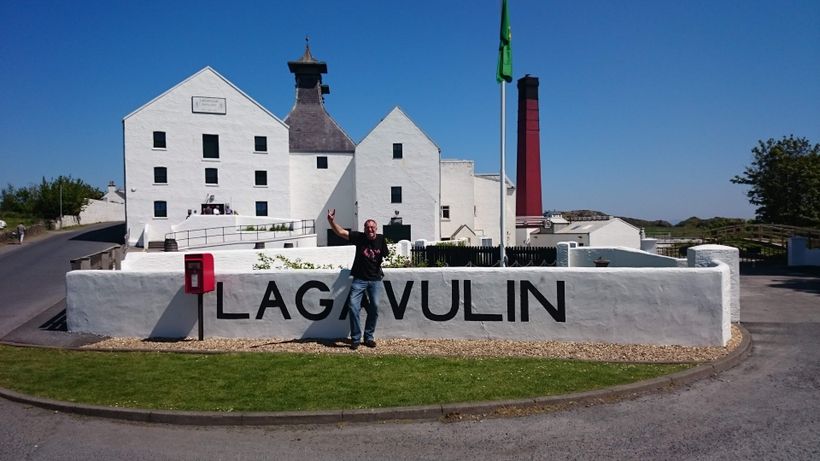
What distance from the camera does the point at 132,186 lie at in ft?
127

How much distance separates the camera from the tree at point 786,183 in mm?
32688

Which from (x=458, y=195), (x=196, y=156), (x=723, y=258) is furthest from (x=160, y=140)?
(x=723, y=258)

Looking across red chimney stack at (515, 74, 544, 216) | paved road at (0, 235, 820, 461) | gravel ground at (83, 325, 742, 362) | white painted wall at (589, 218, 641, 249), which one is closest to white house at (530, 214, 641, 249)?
white painted wall at (589, 218, 641, 249)

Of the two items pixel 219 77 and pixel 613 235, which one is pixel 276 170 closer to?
pixel 219 77

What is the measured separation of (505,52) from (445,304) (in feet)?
41.7

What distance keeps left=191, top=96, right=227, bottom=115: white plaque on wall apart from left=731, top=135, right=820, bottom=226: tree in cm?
3724

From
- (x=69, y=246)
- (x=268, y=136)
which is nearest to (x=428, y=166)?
(x=268, y=136)

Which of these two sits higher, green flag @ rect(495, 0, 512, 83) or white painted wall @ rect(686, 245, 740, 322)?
green flag @ rect(495, 0, 512, 83)

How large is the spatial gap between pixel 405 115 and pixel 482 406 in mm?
38797

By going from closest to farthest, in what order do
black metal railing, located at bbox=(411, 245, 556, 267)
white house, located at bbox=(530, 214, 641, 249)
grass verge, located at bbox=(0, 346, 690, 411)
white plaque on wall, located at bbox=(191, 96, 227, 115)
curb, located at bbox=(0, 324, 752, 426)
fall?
curb, located at bbox=(0, 324, 752, 426), grass verge, located at bbox=(0, 346, 690, 411), black metal railing, located at bbox=(411, 245, 556, 267), white plaque on wall, located at bbox=(191, 96, 227, 115), white house, located at bbox=(530, 214, 641, 249)

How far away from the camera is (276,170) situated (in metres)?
42.4

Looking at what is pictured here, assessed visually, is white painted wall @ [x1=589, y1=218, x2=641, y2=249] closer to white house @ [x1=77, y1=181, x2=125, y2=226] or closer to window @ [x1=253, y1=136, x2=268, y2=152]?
window @ [x1=253, y1=136, x2=268, y2=152]

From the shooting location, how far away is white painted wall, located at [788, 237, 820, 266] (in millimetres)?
24984

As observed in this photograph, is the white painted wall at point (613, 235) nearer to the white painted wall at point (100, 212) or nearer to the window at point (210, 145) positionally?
the window at point (210, 145)
